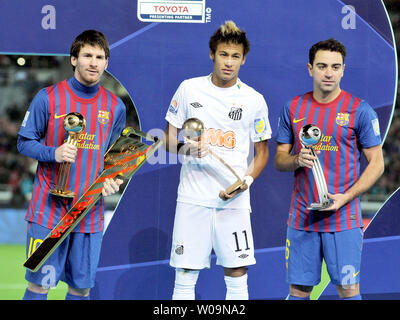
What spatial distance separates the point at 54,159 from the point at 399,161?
2.95 m

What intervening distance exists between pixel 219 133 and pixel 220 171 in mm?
284

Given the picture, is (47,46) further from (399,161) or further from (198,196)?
(399,161)

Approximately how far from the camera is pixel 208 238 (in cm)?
454

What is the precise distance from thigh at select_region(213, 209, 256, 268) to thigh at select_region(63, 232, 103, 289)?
2.93 ft

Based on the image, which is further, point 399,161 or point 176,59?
point 399,161

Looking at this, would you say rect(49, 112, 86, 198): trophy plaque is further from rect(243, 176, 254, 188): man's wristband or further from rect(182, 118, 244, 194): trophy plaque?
rect(243, 176, 254, 188): man's wristband

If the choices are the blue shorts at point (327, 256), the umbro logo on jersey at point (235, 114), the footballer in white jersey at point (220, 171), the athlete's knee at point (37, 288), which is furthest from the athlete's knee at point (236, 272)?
the athlete's knee at point (37, 288)

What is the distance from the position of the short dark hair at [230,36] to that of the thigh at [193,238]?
123 centimetres

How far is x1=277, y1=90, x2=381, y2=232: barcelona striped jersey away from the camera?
4.49 metres

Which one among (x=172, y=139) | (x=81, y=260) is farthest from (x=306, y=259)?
(x=81, y=260)

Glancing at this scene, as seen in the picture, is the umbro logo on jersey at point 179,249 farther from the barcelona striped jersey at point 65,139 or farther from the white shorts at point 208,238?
the barcelona striped jersey at point 65,139

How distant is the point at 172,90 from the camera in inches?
198

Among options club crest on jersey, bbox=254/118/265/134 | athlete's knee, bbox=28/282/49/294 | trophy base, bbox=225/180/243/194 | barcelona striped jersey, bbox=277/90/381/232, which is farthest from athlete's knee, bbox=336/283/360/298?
athlete's knee, bbox=28/282/49/294
